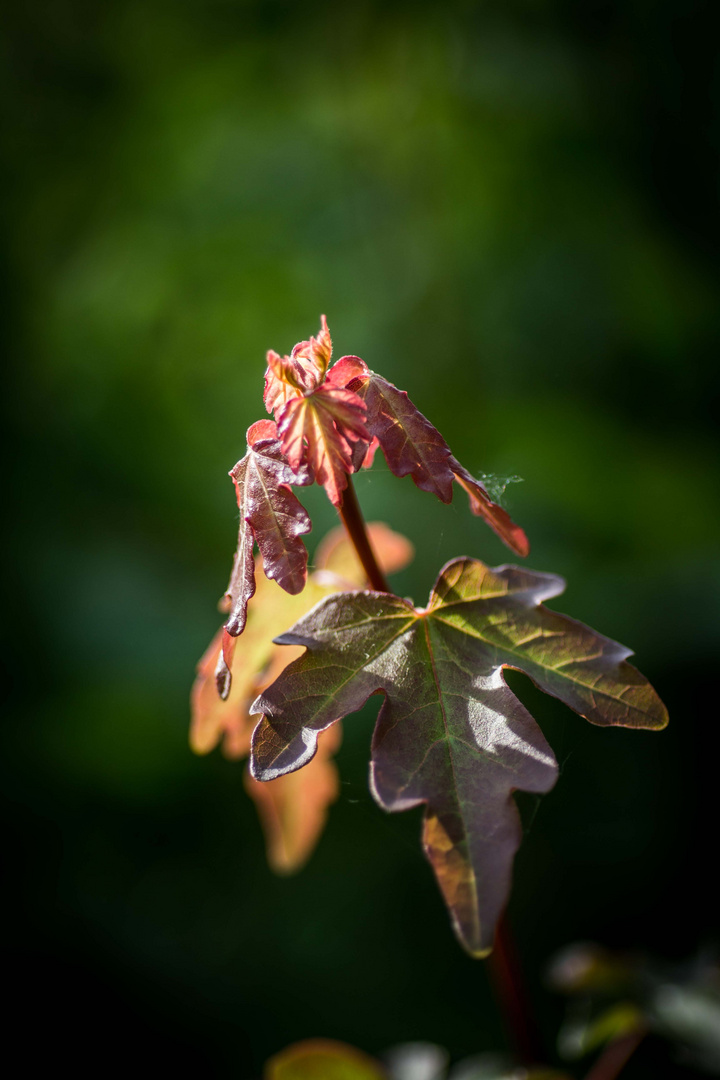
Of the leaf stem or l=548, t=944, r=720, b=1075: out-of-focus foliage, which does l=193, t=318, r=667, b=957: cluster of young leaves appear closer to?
the leaf stem

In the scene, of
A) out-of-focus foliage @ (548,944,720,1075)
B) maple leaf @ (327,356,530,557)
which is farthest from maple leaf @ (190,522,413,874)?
out-of-focus foliage @ (548,944,720,1075)

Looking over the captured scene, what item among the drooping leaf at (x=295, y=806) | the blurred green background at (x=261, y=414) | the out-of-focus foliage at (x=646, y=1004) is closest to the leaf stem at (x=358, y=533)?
the drooping leaf at (x=295, y=806)

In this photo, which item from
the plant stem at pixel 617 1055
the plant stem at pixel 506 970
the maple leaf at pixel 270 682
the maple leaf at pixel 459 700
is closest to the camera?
the maple leaf at pixel 459 700

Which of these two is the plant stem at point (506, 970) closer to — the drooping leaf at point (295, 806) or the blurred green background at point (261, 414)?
the drooping leaf at point (295, 806)

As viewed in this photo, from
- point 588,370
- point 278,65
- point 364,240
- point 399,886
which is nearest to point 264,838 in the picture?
point 399,886

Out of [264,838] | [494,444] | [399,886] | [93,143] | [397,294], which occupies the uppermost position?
[93,143]

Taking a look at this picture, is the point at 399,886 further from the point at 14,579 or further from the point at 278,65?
the point at 278,65
